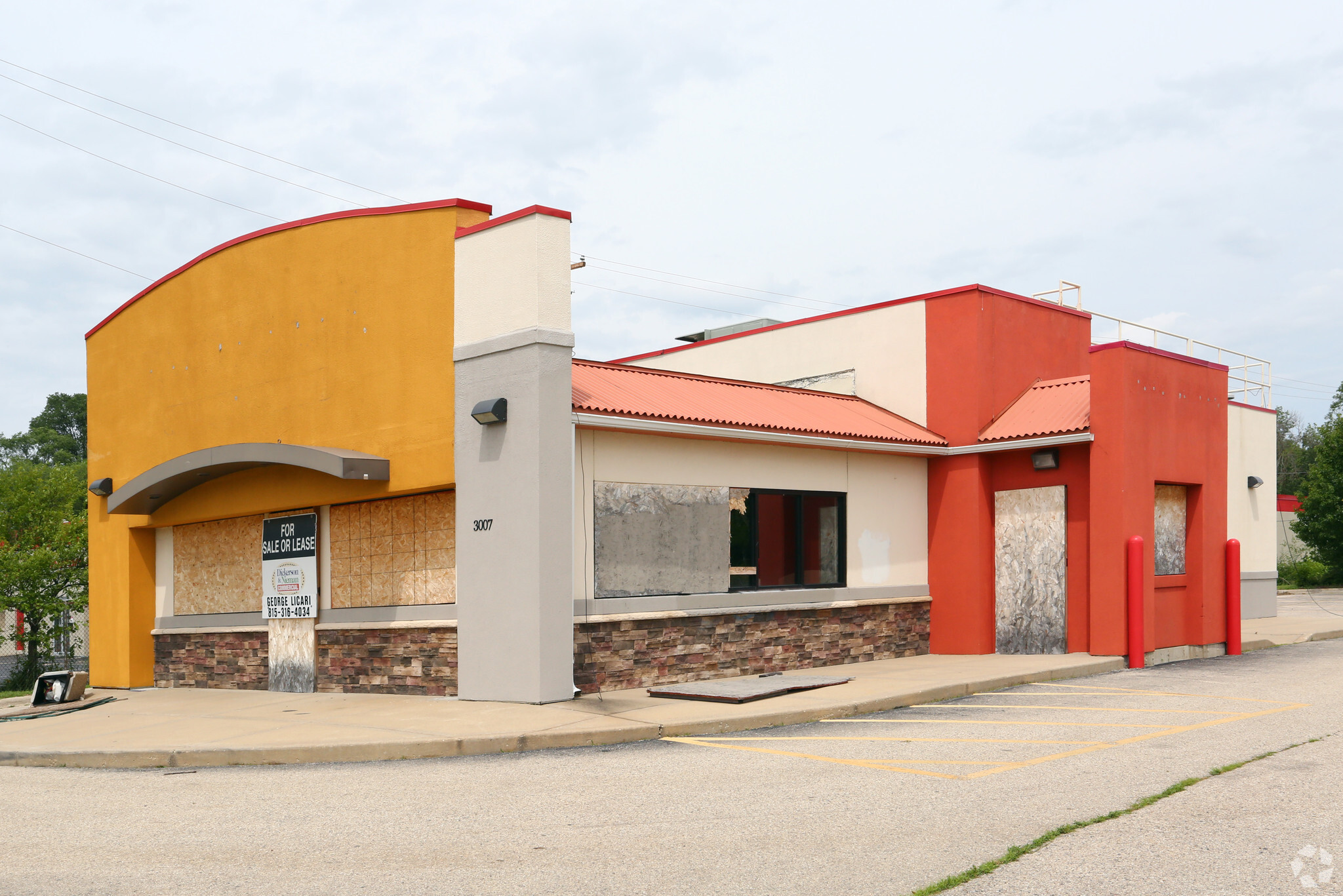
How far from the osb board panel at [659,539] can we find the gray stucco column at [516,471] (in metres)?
1.11

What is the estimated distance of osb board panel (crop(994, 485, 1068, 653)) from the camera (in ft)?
55.0

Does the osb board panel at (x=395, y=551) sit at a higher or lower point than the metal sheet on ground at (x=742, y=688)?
higher

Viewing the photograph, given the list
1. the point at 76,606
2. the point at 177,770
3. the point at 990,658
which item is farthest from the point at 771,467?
the point at 76,606

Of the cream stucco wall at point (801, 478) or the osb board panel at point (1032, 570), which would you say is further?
the osb board panel at point (1032, 570)

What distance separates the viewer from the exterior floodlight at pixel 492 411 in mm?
12641

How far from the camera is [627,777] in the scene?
8.60 m

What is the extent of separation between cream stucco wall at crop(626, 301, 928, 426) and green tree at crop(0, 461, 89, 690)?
1445 cm

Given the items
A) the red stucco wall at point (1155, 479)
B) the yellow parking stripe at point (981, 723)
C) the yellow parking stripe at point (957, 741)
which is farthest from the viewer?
the red stucco wall at point (1155, 479)

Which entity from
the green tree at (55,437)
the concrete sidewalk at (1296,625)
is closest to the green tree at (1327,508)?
the concrete sidewalk at (1296,625)

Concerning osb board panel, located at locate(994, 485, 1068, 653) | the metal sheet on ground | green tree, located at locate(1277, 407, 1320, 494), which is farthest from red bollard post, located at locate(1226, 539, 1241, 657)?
green tree, located at locate(1277, 407, 1320, 494)

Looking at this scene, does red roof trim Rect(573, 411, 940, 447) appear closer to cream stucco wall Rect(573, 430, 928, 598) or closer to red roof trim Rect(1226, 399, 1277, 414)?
cream stucco wall Rect(573, 430, 928, 598)

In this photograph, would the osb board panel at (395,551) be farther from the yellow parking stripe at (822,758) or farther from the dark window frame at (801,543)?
the yellow parking stripe at (822,758)

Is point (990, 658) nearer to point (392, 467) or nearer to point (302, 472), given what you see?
point (392, 467)

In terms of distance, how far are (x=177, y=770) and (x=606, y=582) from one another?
5293mm
